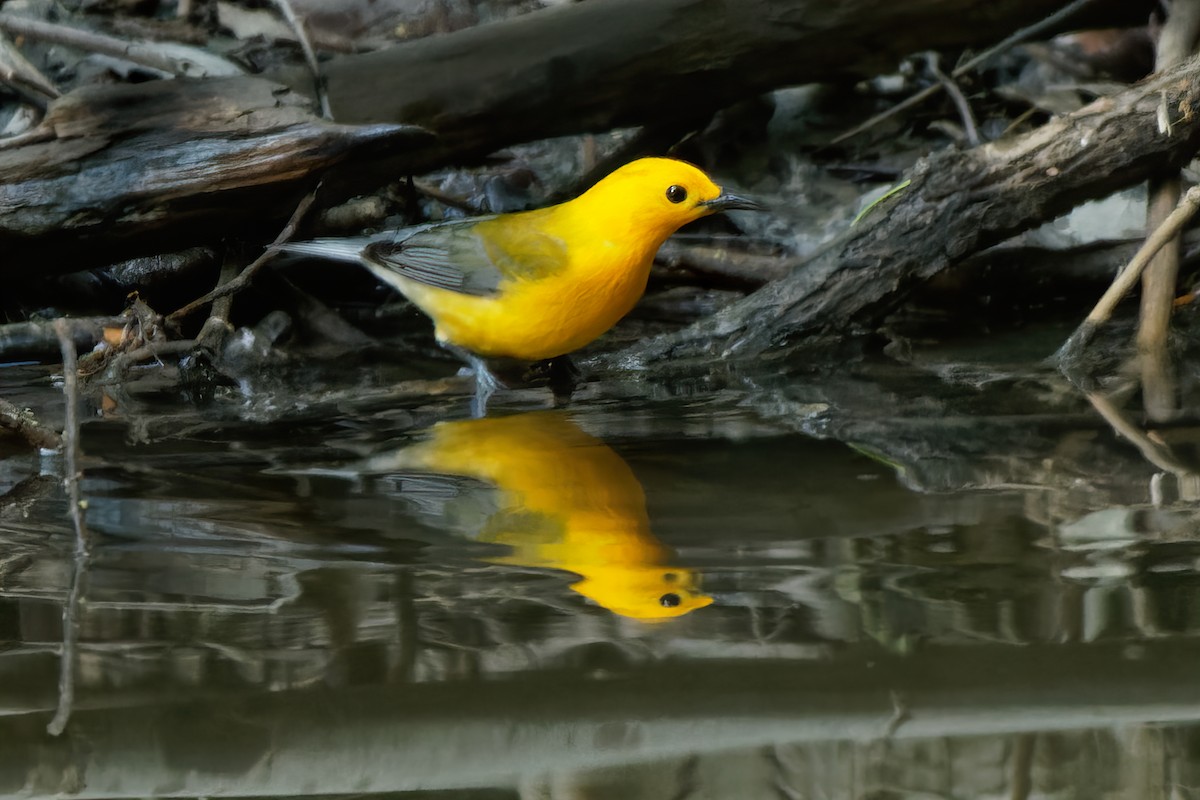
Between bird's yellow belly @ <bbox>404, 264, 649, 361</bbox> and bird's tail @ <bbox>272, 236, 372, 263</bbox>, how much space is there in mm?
439

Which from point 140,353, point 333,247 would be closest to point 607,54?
point 333,247

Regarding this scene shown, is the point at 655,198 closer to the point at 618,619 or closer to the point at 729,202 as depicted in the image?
the point at 729,202

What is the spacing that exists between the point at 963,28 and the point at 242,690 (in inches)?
135

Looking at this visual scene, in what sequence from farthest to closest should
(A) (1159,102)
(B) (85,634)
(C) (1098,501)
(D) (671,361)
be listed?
1. (D) (671,361)
2. (A) (1159,102)
3. (C) (1098,501)
4. (B) (85,634)

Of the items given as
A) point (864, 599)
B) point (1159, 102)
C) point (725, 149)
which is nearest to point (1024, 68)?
point (725, 149)

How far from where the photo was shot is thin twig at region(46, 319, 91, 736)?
5.08ft

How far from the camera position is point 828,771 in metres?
1.38

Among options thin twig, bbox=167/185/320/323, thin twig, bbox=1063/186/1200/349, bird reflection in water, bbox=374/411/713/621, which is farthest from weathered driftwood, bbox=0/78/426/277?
thin twig, bbox=1063/186/1200/349

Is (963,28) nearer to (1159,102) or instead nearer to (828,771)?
(1159,102)

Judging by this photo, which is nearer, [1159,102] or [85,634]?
[85,634]

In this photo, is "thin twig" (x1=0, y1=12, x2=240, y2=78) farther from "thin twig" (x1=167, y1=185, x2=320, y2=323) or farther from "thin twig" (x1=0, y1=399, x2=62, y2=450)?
"thin twig" (x1=0, y1=399, x2=62, y2=450)

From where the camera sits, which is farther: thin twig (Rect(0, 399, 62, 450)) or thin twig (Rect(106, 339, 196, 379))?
thin twig (Rect(106, 339, 196, 379))

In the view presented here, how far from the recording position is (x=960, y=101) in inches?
206

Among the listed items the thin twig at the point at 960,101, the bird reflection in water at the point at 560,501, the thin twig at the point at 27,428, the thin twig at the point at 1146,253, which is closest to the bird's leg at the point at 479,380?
the bird reflection in water at the point at 560,501
